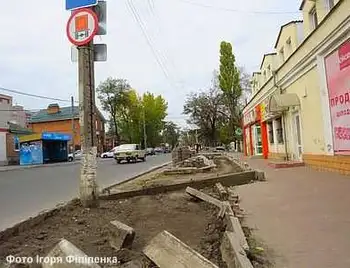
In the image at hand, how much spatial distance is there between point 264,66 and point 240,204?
21.3 metres

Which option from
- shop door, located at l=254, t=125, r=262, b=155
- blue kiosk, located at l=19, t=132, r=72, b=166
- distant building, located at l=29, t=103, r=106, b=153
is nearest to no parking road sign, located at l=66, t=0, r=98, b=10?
shop door, located at l=254, t=125, r=262, b=155

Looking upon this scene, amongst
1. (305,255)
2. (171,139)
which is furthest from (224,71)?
(171,139)

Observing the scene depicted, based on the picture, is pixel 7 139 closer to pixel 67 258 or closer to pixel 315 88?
pixel 315 88

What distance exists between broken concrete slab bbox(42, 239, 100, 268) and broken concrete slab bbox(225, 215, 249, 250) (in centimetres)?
181

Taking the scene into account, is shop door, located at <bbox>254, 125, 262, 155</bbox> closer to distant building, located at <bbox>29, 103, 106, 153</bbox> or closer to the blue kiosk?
the blue kiosk

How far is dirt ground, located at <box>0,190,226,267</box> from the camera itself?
5.39 metres

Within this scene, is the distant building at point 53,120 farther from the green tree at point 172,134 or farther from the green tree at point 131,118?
the green tree at point 172,134

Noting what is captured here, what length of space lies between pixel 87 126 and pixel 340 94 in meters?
7.91

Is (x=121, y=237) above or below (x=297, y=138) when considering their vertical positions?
below

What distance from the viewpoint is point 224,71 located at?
53.5 metres

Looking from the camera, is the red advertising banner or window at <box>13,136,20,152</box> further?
window at <box>13,136,20,152</box>

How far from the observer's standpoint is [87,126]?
822cm

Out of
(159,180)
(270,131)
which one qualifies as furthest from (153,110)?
(159,180)

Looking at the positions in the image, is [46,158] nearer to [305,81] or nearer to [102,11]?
[305,81]
